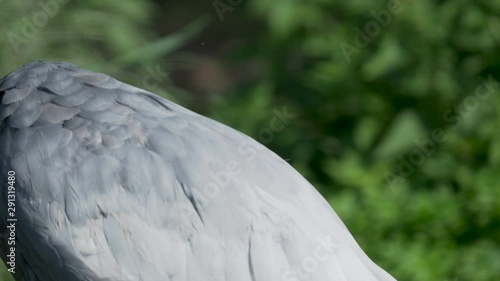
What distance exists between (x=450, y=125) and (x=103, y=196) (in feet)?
5.13

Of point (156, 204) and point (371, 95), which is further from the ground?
point (371, 95)

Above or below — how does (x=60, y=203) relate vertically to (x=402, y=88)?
below

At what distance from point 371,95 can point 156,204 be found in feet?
4.73

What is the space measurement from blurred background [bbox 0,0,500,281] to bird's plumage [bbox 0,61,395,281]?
99cm

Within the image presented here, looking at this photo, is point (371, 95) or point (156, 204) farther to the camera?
point (371, 95)

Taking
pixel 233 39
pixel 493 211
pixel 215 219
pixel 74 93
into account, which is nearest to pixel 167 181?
pixel 215 219

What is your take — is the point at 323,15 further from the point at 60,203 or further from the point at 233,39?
the point at 60,203

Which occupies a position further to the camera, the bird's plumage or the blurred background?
the blurred background

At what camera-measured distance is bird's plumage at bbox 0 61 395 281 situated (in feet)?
6.09

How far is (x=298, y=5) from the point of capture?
3.17 metres

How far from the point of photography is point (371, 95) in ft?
10.5

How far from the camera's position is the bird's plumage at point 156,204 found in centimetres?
186

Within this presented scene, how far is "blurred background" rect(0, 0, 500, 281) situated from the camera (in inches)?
115

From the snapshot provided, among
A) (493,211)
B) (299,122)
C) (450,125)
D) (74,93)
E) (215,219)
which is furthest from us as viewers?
(299,122)
